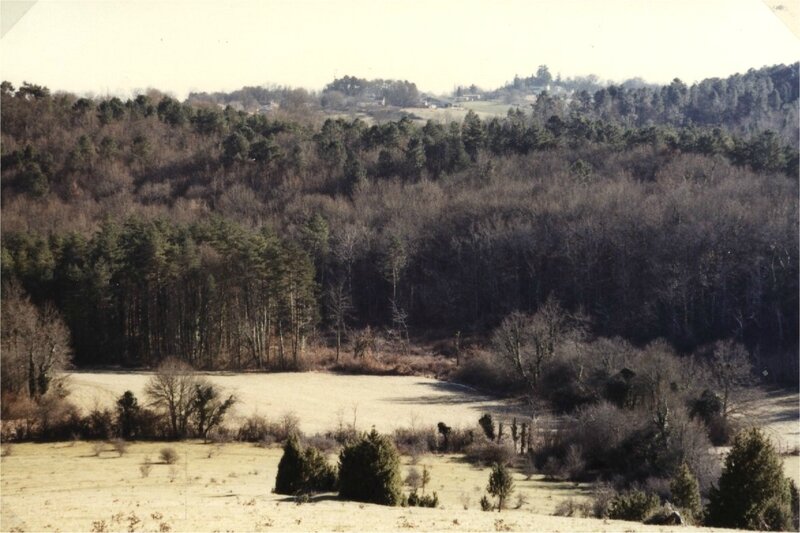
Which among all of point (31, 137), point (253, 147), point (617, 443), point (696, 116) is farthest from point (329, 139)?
point (617, 443)

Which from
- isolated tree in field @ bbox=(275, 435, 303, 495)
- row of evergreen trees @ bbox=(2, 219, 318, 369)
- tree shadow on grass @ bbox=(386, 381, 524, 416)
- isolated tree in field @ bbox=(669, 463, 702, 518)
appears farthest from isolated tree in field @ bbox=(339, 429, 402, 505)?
row of evergreen trees @ bbox=(2, 219, 318, 369)

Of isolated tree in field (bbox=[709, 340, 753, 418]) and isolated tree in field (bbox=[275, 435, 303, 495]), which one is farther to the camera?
isolated tree in field (bbox=[709, 340, 753, 418])

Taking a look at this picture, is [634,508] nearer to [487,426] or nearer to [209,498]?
[209,498]

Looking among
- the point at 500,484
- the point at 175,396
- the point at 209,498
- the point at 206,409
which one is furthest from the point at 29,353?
the point at 500,484

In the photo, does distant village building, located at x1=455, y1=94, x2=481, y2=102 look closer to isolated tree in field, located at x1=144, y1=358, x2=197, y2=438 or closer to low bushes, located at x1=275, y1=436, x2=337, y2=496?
isolated tree in field, located at x1=144, y1=358, x2=197, y2=438

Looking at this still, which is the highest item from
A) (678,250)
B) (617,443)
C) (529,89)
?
(529,89)

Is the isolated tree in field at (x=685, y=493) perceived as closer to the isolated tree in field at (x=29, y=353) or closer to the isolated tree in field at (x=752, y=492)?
the isolated tree in field at (x=752, y=492)

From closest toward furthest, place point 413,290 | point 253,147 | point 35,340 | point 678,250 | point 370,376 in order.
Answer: point 35,340
point 370,376
point 678,250
point 413,290
point 253,147

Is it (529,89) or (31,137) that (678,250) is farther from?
(529,89)
